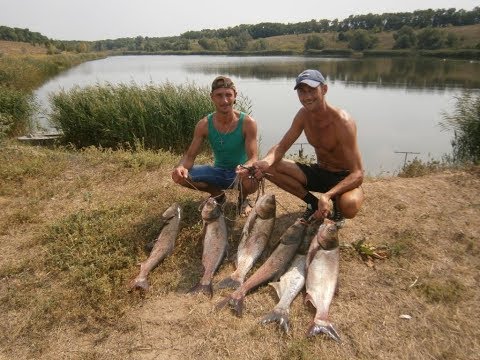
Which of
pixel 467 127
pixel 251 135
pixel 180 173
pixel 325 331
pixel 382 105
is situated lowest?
pixel 382 105

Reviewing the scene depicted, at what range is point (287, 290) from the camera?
11.3ft

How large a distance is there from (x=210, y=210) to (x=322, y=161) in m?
1.59

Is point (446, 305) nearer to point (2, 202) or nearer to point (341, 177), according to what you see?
point (341, 177)

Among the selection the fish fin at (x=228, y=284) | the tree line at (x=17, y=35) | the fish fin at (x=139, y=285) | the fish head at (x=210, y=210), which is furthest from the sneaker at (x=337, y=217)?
the tree line at (x=17, y=35)

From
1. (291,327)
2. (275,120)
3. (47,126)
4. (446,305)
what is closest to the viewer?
(291,327)

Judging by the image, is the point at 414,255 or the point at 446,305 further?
the point at 414,255

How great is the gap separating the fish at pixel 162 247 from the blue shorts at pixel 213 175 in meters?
0.53

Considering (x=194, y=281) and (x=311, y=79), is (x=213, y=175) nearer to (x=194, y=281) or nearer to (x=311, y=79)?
(x=194, y=281)

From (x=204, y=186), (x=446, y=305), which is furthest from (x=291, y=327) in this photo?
(x=204, y=186)

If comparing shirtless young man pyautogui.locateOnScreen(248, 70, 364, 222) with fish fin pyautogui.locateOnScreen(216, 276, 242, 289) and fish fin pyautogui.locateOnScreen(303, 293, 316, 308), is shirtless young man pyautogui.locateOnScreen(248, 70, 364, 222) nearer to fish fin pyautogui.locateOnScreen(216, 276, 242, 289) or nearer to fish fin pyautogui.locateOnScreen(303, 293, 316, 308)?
fish fin pyautogui.locateOnScreen(303, 293, 316, 308)

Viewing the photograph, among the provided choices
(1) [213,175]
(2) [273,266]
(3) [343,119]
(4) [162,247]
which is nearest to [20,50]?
(1) [213,175]

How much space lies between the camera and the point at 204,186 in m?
5.01

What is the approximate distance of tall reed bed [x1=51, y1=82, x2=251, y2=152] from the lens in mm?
9992

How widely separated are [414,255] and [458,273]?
45 cm
